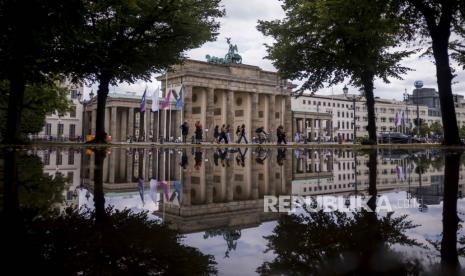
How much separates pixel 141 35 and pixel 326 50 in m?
11.8

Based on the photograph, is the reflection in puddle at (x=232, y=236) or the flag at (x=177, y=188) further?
the flag at (x=177, y=188)

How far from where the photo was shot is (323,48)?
2702 cm

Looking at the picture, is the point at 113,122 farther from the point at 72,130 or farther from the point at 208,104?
the point at 72,130

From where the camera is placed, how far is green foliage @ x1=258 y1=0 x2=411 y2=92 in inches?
982

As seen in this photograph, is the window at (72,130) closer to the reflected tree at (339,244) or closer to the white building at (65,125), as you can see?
the white building at (65,125)

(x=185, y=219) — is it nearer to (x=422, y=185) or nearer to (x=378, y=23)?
(x=422, y=185)

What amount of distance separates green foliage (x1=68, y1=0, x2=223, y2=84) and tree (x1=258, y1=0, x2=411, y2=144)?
4820 mm

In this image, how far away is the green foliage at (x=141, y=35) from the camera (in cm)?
2103

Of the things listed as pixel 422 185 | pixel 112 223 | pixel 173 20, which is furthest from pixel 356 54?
pixel 112 223

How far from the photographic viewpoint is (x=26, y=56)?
13.3m

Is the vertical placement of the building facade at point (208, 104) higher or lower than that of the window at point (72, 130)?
higher

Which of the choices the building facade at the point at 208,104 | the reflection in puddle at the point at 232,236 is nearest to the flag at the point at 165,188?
the reflection in puddle at the point at 232,236

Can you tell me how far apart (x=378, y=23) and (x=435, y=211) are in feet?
57.3

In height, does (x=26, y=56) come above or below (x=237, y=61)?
below
